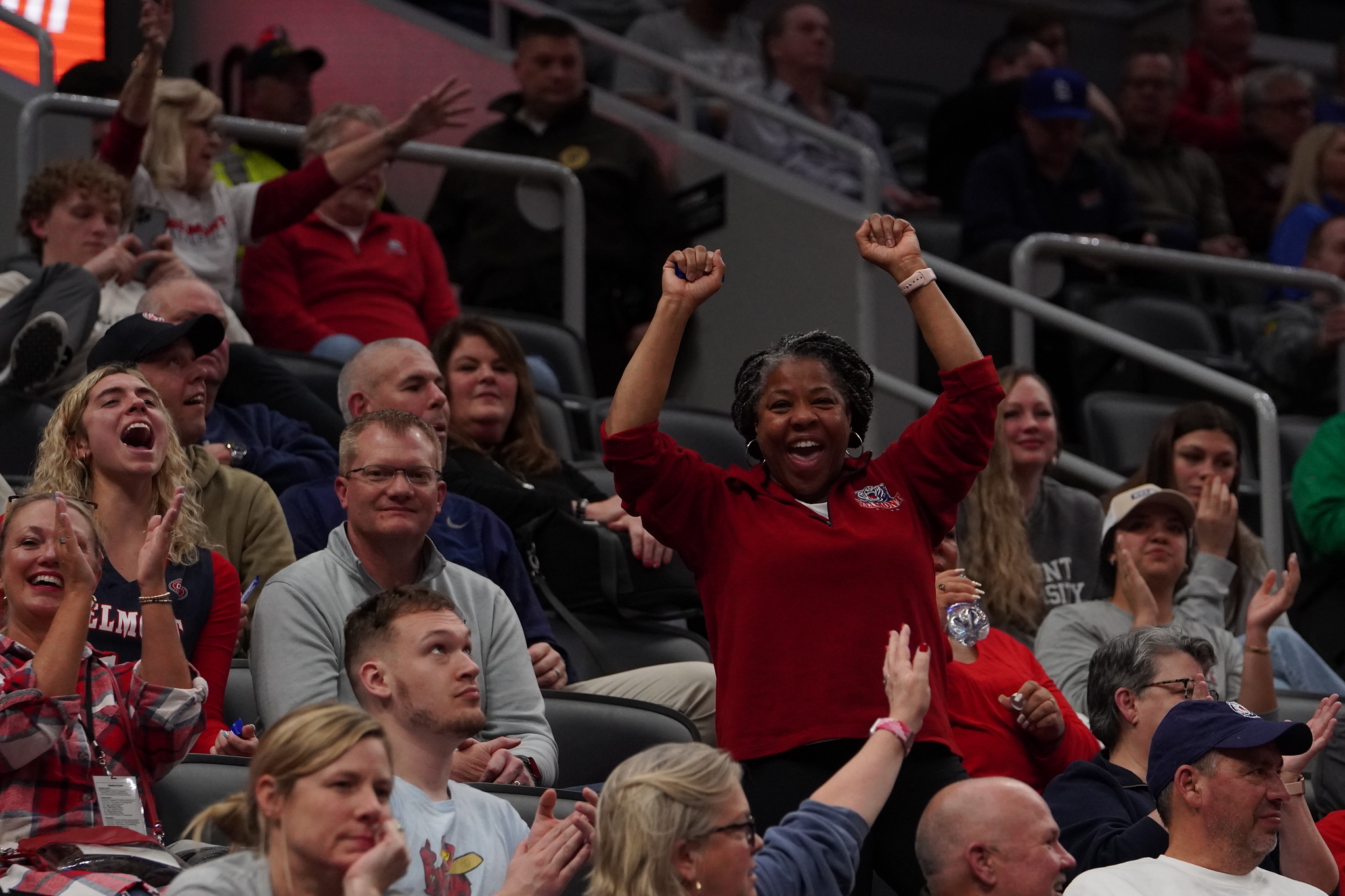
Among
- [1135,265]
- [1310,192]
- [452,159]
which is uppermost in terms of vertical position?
[1310,192]

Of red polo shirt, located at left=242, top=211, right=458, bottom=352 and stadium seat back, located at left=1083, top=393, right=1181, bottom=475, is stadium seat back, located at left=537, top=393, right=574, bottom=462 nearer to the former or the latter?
red polo shirt, located at left=242, top=211, right=458, bottom=352

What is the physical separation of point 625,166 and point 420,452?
11.0ft

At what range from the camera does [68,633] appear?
3.05 metres

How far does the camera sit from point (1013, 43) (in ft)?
28.5

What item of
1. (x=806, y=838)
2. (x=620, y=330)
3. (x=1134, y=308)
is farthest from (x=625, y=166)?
(x=806, y=838)

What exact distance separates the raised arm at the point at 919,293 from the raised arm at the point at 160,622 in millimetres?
1223

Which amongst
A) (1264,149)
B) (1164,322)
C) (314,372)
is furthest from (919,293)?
(1264,149)

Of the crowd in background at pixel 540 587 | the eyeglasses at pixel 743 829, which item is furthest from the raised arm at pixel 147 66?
the eyeglasses at pixel 743 829

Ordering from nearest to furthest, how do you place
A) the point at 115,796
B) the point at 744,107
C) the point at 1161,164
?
the point at 115,796
the point at 744,107
the point at 1161,164

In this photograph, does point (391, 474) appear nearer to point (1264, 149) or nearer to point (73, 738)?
point (73, 738)

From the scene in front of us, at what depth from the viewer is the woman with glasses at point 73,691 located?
299 centimetres

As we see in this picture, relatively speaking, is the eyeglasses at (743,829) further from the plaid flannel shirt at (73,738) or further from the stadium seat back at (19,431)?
the stadium seat back at (19,431)

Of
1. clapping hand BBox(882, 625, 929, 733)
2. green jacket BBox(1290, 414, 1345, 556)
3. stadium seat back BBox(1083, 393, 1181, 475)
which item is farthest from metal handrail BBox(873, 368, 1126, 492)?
clapping hand BBox(882, 625, 929, 733)

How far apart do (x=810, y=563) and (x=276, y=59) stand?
13.9 feet
